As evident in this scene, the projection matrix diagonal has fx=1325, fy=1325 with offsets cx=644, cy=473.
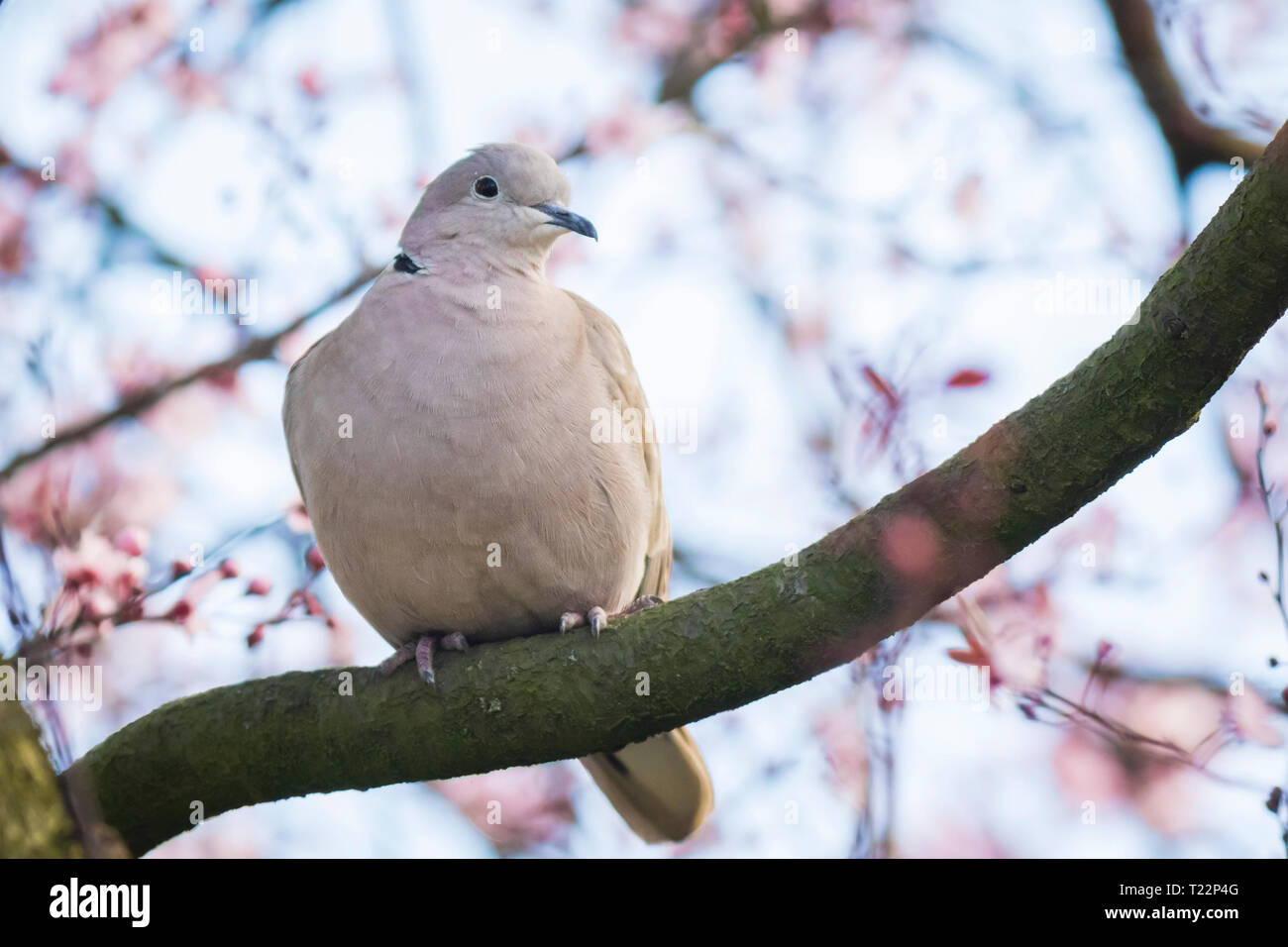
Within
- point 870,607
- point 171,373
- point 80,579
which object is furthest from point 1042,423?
point 171,373

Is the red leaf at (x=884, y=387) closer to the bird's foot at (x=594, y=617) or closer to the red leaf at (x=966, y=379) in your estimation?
the red leaf at (x=966, y=379)

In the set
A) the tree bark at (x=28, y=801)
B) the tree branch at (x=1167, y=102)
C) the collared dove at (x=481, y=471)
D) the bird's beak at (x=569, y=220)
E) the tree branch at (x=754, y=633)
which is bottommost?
the tree bark at (x=28, y=801)

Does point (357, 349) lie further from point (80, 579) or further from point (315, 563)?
point (80, 579)

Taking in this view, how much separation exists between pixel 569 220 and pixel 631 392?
0.59 meters

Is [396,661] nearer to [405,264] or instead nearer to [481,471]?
[481,471]

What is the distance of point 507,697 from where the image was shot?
3100 millimetres

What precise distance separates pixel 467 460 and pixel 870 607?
3.84 feet

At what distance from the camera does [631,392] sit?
12.8 feet

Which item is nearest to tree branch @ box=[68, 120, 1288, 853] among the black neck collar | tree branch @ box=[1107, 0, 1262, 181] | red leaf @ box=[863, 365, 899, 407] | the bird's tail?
the bird's tail

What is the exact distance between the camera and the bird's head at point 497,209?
13.1ft

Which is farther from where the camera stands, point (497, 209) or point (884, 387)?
point (497, 209)

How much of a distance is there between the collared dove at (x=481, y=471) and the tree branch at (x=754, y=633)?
18 centimetres

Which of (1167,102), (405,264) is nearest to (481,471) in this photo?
(405,264)

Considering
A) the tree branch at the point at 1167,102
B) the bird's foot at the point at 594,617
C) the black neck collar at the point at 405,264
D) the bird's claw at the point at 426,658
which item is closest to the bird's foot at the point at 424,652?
the bird's claw at the point at 426,658
